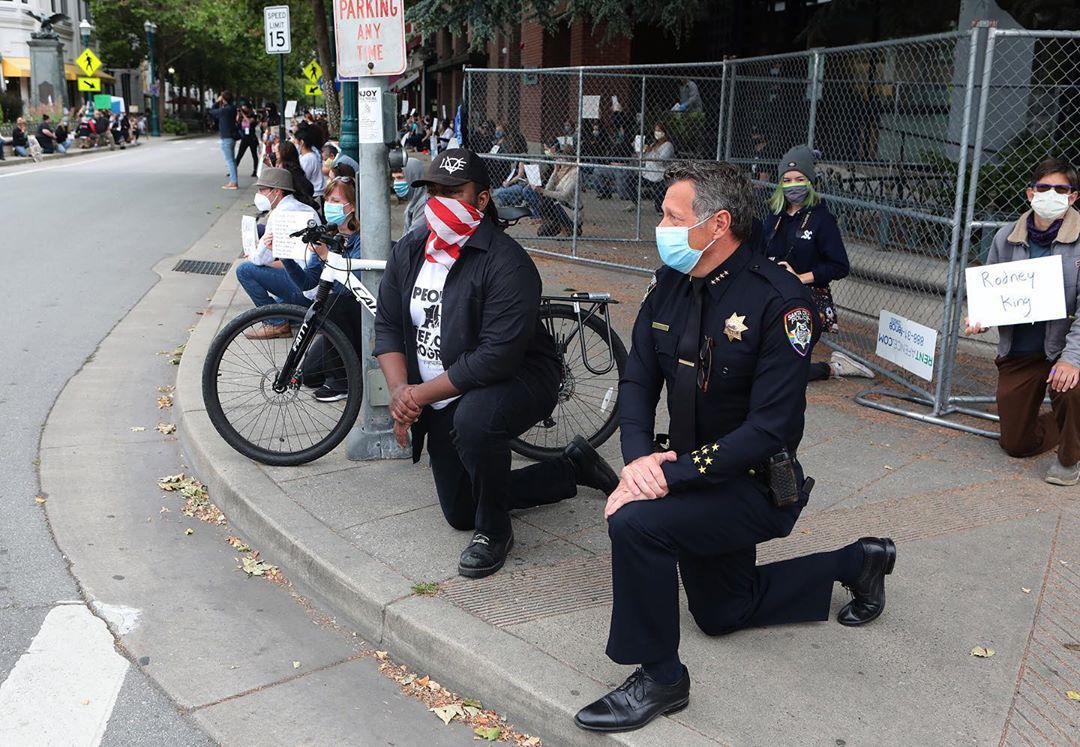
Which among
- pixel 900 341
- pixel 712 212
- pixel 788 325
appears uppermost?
pixel 712 212

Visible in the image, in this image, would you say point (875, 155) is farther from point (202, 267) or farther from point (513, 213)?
point (202, 267)

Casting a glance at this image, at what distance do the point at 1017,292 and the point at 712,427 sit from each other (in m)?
3.11

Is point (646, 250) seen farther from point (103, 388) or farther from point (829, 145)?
point (103, 388)

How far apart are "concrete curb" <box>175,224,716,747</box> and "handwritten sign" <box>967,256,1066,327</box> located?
355 centimetres

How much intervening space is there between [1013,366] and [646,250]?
25.7 ft

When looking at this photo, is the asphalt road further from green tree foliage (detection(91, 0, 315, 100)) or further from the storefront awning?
green tree foliage (detection(91, 0, 315, 100))

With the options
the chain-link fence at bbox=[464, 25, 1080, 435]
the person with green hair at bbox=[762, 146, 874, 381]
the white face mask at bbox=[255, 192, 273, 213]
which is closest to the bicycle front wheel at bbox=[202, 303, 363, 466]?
the white face mask at bbox=[255, 192, 273, 213]

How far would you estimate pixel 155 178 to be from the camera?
2517cm

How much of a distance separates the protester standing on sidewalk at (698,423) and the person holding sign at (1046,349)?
2.69 metres

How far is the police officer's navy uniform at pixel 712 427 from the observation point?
10.3ft

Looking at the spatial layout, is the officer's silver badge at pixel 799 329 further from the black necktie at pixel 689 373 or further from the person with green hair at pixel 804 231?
the person with green hair at pixel 804 231

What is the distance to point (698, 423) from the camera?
132 inches

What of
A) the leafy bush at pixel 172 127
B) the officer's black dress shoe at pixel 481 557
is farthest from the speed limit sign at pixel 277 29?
the leafy bush at pixel 172 127

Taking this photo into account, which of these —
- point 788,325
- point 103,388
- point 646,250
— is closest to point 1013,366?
point 788,325
